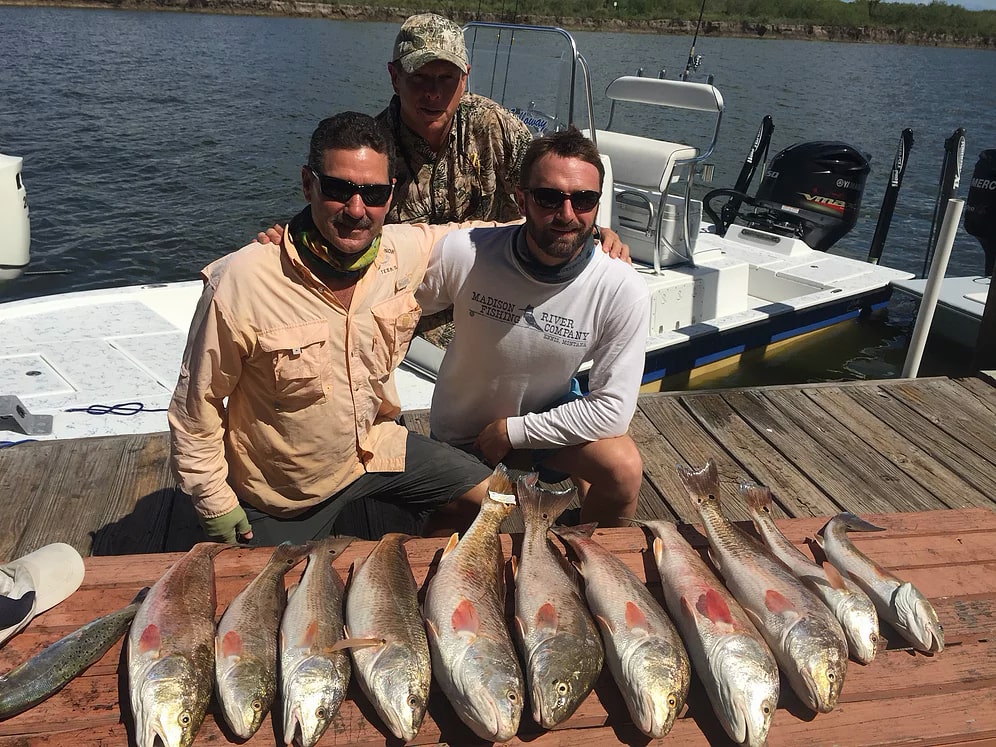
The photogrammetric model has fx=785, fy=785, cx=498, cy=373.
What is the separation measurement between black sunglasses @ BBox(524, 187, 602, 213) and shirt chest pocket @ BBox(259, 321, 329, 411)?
882mm

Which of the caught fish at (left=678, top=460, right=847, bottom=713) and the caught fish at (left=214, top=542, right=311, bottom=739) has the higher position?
the caught fish at (left=678, top=460, right=847, bottom=713)

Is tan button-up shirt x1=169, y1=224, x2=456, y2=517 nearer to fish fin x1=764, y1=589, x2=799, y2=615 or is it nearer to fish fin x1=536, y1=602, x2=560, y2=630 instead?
fish fin x1=536, y1=602, x2=560, y2=630

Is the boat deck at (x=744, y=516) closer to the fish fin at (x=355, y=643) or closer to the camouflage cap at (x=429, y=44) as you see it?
the fish fin at (x=355, y=643)

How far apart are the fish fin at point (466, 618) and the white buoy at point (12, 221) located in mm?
6799

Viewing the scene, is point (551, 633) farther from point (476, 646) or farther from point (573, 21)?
point (573, 21)

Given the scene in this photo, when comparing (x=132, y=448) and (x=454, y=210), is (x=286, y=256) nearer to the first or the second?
(x=454, y=210)

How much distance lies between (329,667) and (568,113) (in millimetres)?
4778

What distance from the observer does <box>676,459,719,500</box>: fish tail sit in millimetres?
2848

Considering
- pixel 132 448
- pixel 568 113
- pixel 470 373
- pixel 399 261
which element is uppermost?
pixel 568 113

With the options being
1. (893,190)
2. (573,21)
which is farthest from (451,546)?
(573,21)

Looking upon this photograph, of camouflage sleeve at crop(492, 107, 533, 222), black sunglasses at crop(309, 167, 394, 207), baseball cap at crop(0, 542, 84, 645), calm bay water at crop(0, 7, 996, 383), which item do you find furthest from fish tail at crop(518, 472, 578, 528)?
calm bay water at crop(0, 7, 996, 383)

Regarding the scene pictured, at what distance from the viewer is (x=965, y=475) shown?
4328mm

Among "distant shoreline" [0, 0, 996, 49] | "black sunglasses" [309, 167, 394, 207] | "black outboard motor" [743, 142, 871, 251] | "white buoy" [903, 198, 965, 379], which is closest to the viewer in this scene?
"black sunglasses" [309, 167, 394, 207]

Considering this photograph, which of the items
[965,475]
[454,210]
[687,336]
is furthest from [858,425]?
[454,210]
